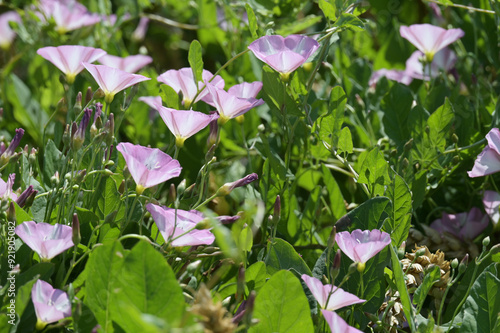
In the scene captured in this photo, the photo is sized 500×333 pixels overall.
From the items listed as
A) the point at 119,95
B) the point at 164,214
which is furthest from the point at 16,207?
the point at 119,95

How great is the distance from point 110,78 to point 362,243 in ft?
1.46

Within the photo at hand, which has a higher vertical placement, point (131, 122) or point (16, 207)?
point (16, 207)

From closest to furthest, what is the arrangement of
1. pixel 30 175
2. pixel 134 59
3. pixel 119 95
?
1. pixel 30 175
2. pixel 119 95
3. pixel 134 59

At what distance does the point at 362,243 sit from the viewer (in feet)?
2.62

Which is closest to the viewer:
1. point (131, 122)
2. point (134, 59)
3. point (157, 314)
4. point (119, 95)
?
point (157, 314)

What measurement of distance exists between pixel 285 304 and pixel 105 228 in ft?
0.96

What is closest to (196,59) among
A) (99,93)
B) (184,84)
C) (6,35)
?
(184,84)

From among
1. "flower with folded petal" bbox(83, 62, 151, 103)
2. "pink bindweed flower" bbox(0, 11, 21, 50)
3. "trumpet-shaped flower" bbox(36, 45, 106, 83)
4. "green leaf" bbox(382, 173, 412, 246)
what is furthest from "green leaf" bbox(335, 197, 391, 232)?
"pink bindweed flower" bbox(0, 11, 21, 50)

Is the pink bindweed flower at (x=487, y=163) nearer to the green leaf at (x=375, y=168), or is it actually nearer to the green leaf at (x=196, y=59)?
the green leaf at (x=375, y=168)

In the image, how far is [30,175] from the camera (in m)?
0.87

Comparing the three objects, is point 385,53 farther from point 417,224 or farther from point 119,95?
point 119,95

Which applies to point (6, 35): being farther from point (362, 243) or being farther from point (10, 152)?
point (362, 243)

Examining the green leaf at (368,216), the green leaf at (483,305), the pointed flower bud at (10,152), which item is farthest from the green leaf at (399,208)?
the pointed flower bud at (10,152)

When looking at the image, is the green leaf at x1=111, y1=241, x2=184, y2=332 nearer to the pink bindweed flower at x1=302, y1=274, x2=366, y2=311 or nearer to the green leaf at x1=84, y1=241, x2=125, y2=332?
the green leaf at x1=84, y1=241, x2=125, y2=332
